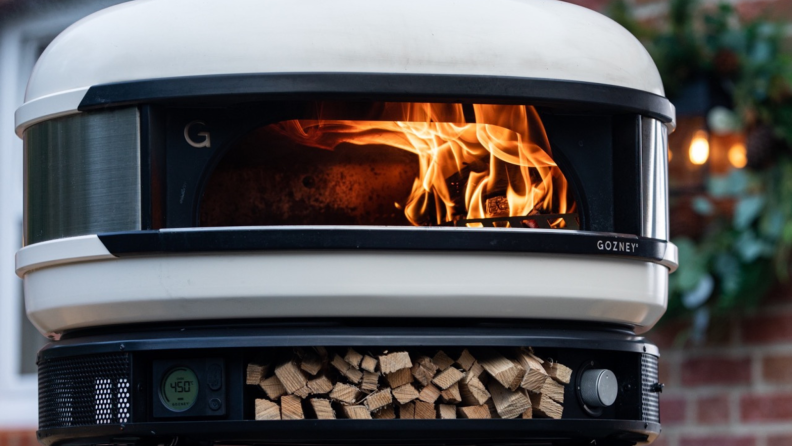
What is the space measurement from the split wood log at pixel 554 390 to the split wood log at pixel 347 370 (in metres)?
0.25

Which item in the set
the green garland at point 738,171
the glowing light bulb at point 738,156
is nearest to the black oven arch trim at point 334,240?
the green garland at point 738,171

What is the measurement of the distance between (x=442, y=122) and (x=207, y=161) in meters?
0.34

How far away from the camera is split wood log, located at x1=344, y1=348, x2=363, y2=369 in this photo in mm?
1542

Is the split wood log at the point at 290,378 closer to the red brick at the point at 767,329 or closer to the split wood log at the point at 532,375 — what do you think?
the split wood log at the point at 532,375

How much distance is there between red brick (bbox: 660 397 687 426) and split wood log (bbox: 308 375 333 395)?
159 centimetres

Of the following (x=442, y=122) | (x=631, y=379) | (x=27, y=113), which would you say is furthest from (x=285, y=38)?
(x=631, y=379)

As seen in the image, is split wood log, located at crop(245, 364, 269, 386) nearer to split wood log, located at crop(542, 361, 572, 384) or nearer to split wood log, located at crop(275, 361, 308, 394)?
split wood log, located at crop(275, 361, 308, 394)

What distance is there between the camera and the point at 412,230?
1537 millimetres

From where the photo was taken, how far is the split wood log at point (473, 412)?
1577 mm

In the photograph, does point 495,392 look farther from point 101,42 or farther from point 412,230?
point 101,42

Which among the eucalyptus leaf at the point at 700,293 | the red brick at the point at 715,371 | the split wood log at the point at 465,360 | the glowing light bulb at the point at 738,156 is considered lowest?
the red brick at the point at 715,371

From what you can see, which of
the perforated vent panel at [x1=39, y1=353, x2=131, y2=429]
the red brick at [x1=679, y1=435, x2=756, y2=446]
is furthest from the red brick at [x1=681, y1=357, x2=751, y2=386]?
the perforated vent panel at [x1=39, y1=353, x2=131, y2=429]

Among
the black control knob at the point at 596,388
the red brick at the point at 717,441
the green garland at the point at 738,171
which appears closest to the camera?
the black control knob at the point at 596,388

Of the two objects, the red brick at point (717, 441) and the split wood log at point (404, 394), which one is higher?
the split wood log at point (404, 394)
